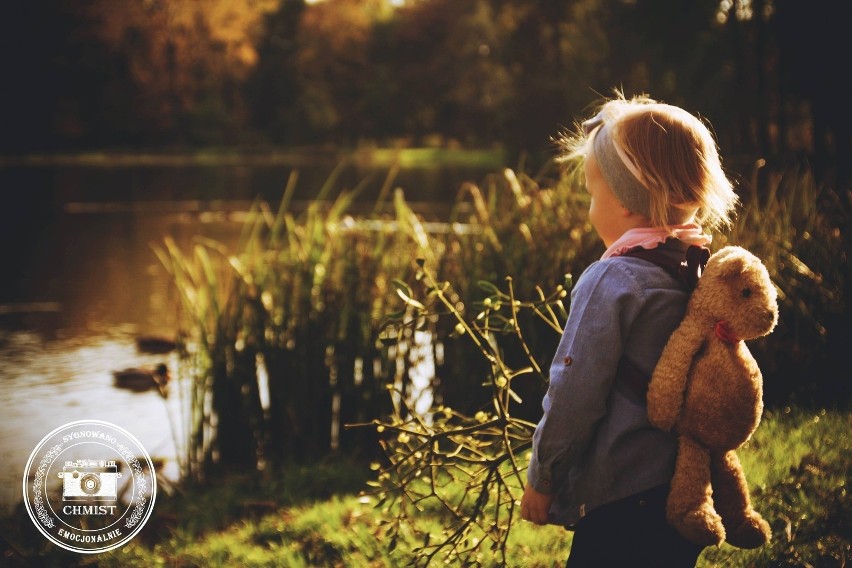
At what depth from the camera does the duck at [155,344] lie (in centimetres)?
614

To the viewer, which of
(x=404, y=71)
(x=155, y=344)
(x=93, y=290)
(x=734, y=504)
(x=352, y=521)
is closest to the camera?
(x=734, y=504)

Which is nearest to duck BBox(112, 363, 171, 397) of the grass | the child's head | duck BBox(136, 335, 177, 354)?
duck BBox(136, 335, 177, 354)

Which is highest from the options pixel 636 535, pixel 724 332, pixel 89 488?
pixel 724 332

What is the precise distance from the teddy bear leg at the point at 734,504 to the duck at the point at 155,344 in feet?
16.1

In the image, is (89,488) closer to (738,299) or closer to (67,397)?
(67,397)

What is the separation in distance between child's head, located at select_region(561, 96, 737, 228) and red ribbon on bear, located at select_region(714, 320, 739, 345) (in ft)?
0.66

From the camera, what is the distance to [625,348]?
65.9 inches

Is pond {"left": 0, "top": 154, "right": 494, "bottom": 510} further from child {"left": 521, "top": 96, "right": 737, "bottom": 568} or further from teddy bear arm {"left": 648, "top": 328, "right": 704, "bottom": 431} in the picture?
teddy bear arm {"left": 648, "top": 328, "right": 704, "bottom": 431}

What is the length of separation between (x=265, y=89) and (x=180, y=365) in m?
36.2

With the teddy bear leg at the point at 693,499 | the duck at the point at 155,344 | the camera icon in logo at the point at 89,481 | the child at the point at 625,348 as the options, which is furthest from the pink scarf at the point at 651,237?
the duck at the point at 155,344

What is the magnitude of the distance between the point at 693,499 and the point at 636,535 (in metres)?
0.14

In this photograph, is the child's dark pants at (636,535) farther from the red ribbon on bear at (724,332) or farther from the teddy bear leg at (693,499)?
the red ribbon on bear at (724,332)

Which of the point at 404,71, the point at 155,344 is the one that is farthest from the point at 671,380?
the point at 404,71

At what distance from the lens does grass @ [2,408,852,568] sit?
2.71 metres
